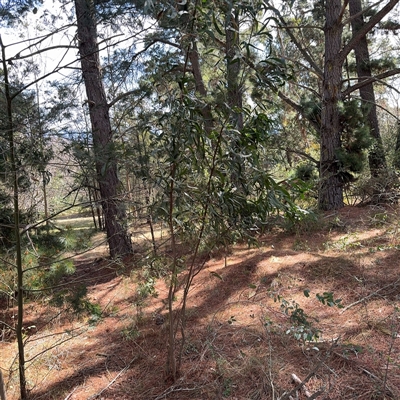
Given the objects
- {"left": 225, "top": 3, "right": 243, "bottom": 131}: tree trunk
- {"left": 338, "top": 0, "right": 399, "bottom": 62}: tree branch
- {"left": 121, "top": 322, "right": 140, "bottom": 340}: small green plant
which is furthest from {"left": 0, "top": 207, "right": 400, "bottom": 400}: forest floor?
{"left": 338, "top": 0, "right": 399, "bottom": 62}: tree branch

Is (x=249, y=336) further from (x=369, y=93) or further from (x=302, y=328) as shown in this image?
(x=369, y=93)

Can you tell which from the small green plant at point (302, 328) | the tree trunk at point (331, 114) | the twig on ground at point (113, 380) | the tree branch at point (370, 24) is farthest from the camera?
the tree trunk at point (331, 114)

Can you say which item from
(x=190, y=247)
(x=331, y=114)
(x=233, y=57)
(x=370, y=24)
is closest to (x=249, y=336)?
(x=190, y=247)

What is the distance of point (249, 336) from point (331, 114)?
595 centimetres

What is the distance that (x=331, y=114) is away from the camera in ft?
24.6

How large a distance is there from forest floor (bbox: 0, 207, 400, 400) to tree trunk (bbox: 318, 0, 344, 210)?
206 cm

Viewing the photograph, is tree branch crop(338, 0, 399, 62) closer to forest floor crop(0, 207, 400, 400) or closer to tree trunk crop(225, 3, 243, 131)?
forest floor crop(0, 207, 400, 400)

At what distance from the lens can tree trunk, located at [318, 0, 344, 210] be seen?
23.6 ft

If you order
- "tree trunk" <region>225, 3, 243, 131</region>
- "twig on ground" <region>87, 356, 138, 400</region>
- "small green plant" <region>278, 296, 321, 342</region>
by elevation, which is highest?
"tree trunk" <region>225, 3, 243, 131</region>

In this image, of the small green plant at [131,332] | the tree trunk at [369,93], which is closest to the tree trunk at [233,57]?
the small green plant at [131,332]

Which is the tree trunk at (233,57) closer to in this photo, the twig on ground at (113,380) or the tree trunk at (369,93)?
the twig on ground at (113,380)

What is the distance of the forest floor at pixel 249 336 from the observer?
98.5 inches

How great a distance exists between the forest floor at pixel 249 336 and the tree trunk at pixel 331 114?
6.76ft

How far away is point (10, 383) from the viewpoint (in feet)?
10.3
